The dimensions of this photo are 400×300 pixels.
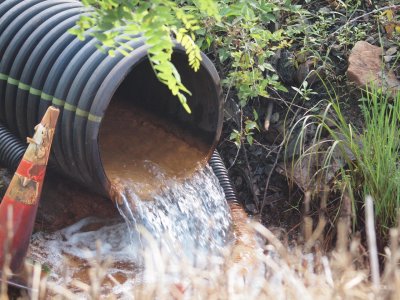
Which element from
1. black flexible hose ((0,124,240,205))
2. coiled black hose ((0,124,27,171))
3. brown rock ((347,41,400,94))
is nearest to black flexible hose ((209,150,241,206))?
black flexible hose ((0,124,240,205))

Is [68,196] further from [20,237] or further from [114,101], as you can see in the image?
[20,237]

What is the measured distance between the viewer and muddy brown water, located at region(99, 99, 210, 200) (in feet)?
13.3

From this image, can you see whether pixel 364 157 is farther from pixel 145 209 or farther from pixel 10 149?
pixel 10 149

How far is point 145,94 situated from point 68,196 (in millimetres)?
757

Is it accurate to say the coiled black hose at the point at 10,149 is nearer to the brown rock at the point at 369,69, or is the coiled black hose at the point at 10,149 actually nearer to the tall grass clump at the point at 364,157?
the tall grass clump at the point at 364,157

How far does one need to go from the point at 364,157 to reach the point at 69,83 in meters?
1.49

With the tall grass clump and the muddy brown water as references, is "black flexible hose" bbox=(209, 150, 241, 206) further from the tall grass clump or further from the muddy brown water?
the tall grass clump

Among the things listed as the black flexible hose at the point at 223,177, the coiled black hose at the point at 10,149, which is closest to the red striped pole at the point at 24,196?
the coiled black hose at the point at 10,149

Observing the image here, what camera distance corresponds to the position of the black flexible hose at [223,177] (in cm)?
437

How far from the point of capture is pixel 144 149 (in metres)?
4.27

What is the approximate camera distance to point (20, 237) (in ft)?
10.7

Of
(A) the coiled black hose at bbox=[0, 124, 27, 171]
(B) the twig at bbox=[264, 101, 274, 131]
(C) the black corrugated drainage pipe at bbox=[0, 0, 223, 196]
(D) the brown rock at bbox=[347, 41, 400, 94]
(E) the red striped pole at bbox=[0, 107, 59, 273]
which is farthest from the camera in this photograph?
(B) the twig at bbox=[264, 101, 274, 131]

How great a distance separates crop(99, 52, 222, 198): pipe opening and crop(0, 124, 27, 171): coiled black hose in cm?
43

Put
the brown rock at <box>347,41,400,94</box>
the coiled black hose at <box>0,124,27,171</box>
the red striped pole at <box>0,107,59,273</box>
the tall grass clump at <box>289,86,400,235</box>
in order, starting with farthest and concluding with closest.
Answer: the brown rock at <box>347,41,400,94</box>, the coiled black hose at <box>0,124,27,171</box>, the tall grass clump at <box>289,86,400,235</box>, the red striped pole at <box>0,107,59,273</box>
